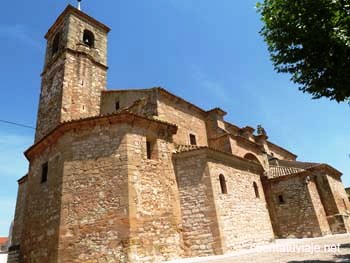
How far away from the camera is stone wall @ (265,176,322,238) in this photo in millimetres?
17703

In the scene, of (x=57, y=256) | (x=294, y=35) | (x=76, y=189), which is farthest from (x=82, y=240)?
(x=294, y=35)

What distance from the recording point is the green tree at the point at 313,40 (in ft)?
22.2

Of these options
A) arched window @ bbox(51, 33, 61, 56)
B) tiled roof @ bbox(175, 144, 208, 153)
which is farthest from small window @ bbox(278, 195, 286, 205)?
arched window @ bbox(51, 33, 61, 56)

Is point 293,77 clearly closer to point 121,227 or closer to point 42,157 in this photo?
point 121,227

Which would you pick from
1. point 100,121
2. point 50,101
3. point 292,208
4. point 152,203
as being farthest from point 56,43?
point 292,208

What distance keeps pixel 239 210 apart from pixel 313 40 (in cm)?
853

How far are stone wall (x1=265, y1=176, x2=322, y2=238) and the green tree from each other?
40.9ft

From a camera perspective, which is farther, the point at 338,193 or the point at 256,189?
the point at 338,193

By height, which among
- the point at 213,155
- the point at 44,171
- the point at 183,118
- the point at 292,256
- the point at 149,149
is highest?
the point at 183,118

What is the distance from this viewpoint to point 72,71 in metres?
15.8

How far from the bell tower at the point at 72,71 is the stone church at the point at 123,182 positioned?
69 mm

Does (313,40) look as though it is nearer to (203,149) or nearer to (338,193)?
(203,149)

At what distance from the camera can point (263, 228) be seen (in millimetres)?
14023

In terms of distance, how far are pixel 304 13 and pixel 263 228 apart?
35.2ft
